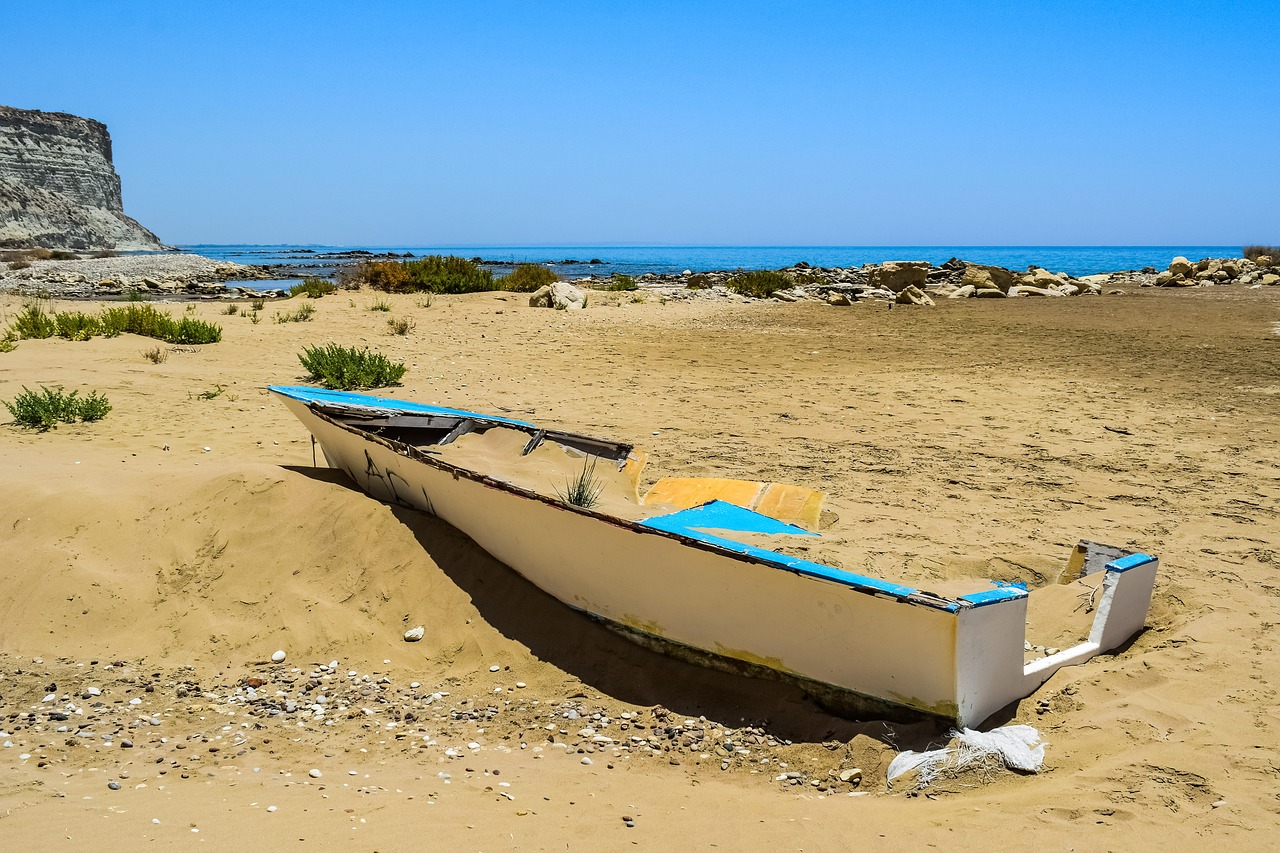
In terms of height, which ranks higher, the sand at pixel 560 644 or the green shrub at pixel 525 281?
the green shrub at pixel 525 281

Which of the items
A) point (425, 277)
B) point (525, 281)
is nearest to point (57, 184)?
point (425, 277)

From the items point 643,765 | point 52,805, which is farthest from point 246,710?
point 643,765

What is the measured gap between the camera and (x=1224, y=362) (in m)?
12.5

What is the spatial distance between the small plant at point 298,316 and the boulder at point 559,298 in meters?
5.05

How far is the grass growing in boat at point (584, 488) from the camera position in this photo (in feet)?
17.5

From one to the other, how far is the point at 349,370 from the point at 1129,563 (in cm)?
795

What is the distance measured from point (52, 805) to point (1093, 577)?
4650mm

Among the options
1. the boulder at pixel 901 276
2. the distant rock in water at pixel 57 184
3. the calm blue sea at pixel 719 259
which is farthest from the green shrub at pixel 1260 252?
the distant rock in water at pixel 57 184

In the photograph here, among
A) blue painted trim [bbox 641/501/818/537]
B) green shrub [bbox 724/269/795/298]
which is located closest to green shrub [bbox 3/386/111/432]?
blue painted trim [bbox 641/501/818/537]

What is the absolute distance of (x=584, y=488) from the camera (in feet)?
17.7

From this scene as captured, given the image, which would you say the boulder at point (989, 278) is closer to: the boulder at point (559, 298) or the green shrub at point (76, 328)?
the boulder at point (559, 298)

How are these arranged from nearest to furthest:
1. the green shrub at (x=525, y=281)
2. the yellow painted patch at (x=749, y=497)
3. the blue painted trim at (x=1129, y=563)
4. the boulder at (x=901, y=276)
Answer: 1. the blue painted trim at (x=1129, y=563)
2. the yellow painted patch at (x=749, y=497)
3. the green shrub at (x=525, y=281)
4. the boulder at (x=901, y=276)

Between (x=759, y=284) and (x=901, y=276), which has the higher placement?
(x=901, y=276)

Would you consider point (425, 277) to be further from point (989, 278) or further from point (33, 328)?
point (989, 278)
